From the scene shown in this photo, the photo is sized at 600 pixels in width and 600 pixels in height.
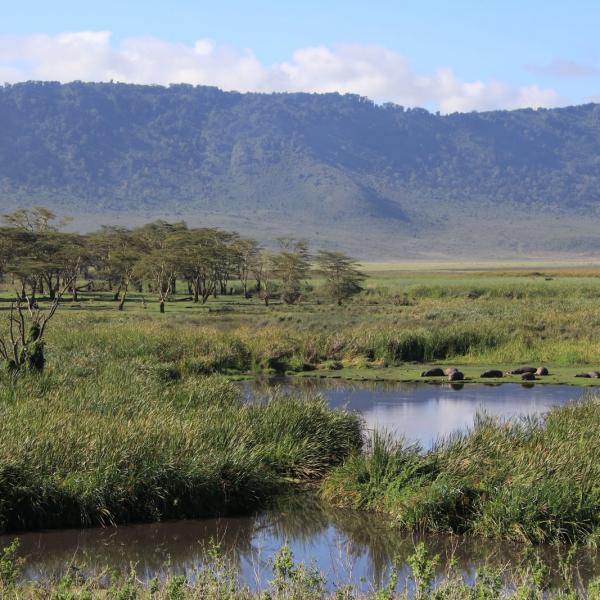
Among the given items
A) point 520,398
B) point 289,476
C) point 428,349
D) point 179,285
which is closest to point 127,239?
point 179,285

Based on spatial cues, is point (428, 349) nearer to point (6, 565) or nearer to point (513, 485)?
point (513, 485)

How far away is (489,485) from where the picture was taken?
16.8 meters

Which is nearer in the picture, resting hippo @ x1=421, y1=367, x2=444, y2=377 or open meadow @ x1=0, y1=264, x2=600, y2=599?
open meadow @ x1=0, y1=264, x2=600, y2=599

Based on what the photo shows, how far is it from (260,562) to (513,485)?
388 centimetres

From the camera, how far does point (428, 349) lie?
129ft

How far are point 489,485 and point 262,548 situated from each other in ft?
11.5

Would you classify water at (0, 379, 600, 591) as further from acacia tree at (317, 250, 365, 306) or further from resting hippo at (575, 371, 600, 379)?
acacia tree at (317, 250, 365, 306)

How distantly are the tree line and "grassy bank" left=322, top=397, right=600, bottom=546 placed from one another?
43.7 metres

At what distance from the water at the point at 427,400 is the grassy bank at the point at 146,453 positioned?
304 cm

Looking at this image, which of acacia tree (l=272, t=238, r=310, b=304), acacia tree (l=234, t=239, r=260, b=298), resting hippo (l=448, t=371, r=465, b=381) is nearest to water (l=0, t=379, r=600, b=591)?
resting hippo (l=448, t=371, r=465, b=381)

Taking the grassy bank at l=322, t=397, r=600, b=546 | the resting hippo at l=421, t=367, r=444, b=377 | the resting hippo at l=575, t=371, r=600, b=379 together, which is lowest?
the resting hippo at l=421, t=367, r=444, b=377

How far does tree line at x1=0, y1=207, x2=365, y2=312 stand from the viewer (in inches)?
2837

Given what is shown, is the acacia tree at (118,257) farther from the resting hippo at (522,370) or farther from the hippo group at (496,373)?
the resting hippo at (522,370)

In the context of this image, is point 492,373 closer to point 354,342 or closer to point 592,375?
point 592,375
